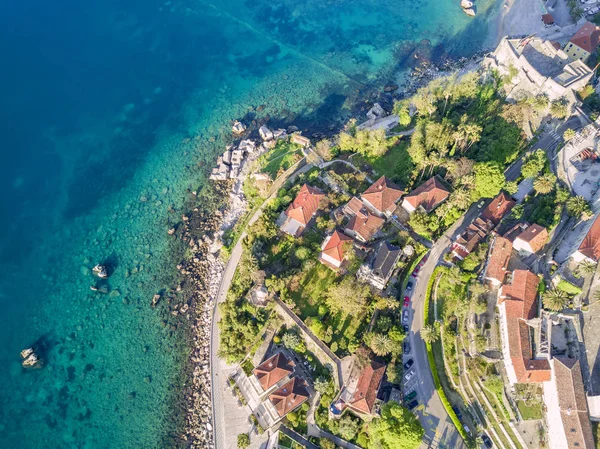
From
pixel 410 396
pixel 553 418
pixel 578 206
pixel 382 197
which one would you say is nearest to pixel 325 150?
pixel 382 197

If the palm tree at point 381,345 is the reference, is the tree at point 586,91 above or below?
above

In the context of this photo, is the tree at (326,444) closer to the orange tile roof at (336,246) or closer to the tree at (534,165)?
the orange tile roof at (336,246)

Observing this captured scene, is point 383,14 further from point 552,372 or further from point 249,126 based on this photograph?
point 552,372

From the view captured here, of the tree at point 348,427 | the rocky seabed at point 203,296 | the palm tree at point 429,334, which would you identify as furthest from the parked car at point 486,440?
the rocky seabed at point 203,296

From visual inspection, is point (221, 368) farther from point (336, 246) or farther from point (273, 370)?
point (336, 246)

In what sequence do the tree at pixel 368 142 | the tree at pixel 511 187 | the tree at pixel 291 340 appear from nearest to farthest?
the tree at pixel 291 340
the tree at pixel 511 187
the tree at pixel 368 142

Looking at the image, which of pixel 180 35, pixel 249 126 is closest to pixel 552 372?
pixel 249 126
